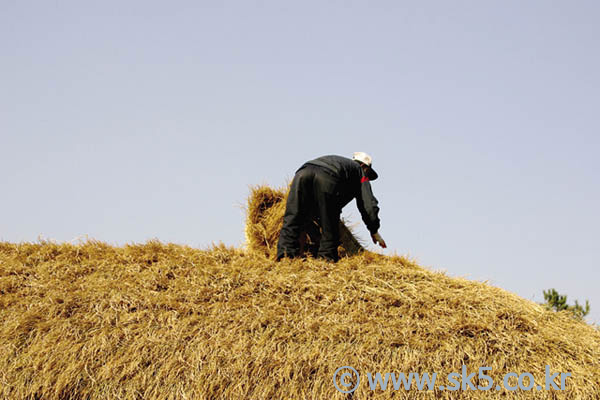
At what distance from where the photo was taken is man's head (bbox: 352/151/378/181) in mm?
7641

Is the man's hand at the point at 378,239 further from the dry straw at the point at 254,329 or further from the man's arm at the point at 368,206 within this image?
the dry straw at the point at 254,329

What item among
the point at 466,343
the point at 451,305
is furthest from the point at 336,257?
the point at 466,343

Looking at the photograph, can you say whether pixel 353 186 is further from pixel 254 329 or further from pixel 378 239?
pixel 254 329

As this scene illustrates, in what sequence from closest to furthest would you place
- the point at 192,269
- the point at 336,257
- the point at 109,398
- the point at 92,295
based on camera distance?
the point at 109,398
the point at 92,295
the point at 192,269
the point at 336,257

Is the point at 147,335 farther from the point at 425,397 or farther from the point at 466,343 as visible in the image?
the point at 466,343

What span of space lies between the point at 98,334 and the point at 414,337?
3.18 m

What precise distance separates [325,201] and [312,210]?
268 mm

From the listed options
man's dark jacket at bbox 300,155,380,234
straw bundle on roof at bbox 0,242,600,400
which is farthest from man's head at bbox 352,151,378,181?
straw bundle on roof at bbox 0,242,600,400

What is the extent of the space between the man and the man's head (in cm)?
20

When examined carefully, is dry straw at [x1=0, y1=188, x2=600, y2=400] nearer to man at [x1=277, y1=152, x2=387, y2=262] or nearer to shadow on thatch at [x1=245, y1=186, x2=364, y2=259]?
man at [x1=277, y1=152, x2=387, y2=262]

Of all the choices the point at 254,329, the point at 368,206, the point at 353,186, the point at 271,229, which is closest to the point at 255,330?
the point at 254,329

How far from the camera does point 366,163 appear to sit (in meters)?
7.62

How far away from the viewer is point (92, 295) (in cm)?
613

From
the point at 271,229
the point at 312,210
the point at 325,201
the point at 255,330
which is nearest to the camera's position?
the point at 255,330
